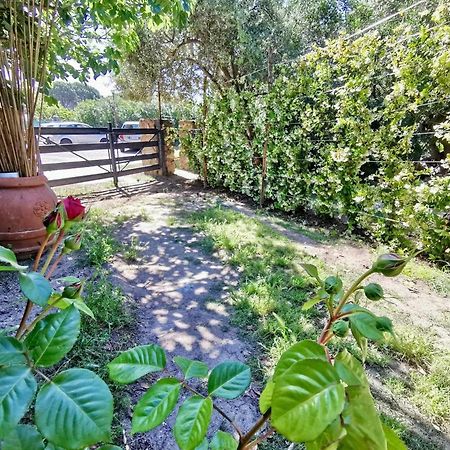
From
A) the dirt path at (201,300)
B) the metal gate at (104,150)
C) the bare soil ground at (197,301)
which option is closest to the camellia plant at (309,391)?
the bare soil ground at (197,301)

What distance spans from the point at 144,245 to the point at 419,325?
2327mm

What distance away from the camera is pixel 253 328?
1.80 meters

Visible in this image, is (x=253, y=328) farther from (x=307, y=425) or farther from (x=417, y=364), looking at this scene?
(x=307, y=425)

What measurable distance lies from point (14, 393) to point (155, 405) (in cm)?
15

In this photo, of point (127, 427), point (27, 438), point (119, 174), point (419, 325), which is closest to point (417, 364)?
point (419, 325)

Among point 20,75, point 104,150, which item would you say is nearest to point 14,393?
point 20,75

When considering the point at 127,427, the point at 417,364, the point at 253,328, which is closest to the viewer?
the point at 127,427

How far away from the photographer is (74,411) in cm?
26

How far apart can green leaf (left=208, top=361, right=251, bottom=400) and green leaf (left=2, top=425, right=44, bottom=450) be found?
0.19m

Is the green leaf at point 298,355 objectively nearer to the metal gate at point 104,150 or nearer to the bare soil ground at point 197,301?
the bare soil ground at point 197,301

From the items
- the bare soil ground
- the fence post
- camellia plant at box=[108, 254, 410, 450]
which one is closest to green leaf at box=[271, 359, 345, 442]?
camellia plant at box=[108, 254, 410, 450]

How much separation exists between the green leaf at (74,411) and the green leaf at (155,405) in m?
0.08

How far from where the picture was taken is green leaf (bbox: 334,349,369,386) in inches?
9.9

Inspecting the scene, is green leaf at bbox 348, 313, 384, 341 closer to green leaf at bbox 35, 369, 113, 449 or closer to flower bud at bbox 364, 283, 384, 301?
flower bud at bbox 364, 283, 384, 301
